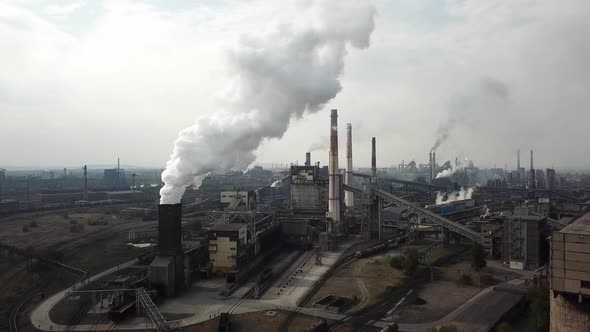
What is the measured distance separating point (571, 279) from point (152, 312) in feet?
80.8

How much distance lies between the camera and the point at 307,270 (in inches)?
1711

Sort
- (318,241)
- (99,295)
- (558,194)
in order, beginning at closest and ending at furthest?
(99,295) < (318,241) < (558,194)

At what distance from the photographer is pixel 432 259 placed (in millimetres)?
46938

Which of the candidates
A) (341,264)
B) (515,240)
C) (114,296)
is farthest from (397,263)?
(114,296)

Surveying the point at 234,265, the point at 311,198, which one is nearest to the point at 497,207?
the point at 311,198

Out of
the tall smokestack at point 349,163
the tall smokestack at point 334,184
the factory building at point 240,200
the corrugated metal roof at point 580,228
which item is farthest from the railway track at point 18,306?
the tall smokestack at point 349,163

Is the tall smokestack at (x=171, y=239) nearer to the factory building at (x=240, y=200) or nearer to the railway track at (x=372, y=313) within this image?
the railway track at (x=372, y=313)

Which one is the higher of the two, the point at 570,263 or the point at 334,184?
the point at 334,184

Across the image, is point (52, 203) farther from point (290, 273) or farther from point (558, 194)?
→ point (558, 194)

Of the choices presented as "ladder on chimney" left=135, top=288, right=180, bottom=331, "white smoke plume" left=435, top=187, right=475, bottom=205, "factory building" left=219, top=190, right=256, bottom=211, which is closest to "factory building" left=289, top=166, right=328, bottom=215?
"factory building" left=219, top=190, right=256, bottom=211

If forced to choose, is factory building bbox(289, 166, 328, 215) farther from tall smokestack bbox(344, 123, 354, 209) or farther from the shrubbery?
the shrubbery

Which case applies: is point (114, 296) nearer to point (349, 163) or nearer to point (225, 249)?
point (225, 249)

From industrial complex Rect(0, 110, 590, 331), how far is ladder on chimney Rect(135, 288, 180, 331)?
123 mm

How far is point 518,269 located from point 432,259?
820cm
